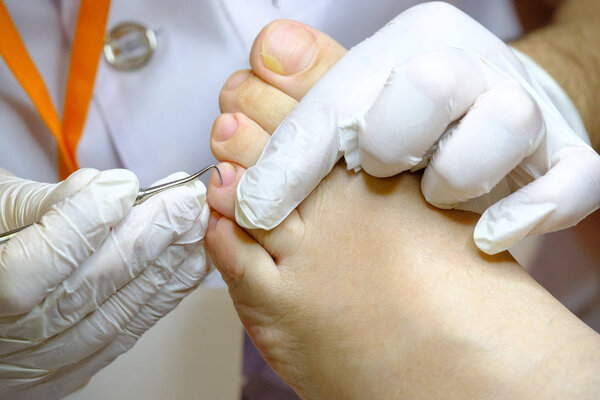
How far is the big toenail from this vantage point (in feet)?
2.73

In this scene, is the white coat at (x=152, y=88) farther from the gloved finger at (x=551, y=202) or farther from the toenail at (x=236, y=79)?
the gloved finger at (x=551, y=202)

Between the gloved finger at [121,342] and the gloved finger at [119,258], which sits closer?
the gloved finger at [119,258]

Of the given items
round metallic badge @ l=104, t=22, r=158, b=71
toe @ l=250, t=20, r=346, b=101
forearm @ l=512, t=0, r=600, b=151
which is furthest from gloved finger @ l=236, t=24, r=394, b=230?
forearm @ l=512, t=0, r=600, b=151

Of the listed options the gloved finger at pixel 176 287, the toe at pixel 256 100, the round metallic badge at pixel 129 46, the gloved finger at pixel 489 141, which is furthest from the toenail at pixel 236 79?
the gloved finger at pixel 489 141

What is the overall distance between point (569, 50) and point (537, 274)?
506 millimetres

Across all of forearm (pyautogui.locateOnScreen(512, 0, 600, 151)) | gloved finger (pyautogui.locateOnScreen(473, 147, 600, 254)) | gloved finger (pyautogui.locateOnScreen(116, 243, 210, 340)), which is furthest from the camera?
forearm (pyautogui.locateOnScreen(512, 0, 600, 151))

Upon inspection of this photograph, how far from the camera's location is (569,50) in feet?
3.64

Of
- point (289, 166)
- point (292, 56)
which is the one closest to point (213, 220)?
point (289, 166)

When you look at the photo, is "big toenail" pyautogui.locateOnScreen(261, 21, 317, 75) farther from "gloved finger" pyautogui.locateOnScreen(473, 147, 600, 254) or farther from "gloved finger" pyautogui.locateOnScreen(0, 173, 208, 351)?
"gloved finger" pyautogui.locateOnScreen(473, 147, 600, 254)

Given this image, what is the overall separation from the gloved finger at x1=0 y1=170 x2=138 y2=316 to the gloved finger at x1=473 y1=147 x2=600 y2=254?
0.45 meters

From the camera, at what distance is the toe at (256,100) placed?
840 millimetres

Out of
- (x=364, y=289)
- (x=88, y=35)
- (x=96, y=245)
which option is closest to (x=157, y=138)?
(x=88, y=35)

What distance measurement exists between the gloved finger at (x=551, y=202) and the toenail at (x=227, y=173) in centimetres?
35

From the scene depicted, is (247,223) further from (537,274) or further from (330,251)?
(537,274)
